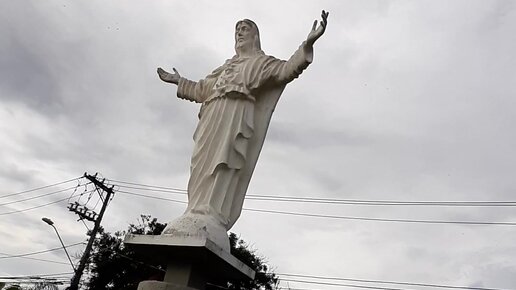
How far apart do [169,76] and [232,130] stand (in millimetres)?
1565

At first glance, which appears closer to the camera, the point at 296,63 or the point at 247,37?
the point at 296,63

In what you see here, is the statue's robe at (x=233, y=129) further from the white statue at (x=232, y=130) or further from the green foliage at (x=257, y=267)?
the green foliage at (x=257, y=267)

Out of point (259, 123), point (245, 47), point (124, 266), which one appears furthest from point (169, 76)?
point (124, 266)

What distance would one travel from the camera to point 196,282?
4.27 metres

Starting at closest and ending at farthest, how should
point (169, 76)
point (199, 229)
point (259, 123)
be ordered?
point (199, 229)
point (259, 123)
point (169, 76)

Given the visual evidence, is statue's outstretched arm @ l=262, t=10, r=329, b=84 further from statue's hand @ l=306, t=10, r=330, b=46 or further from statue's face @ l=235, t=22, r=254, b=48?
statue's face @ l=235, t=22, r=254, b=48

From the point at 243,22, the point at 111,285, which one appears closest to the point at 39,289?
the point at 111,285

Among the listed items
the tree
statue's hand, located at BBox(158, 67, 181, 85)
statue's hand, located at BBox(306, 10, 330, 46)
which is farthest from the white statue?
the tree

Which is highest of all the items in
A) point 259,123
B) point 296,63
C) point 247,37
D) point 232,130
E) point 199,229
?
point 247,37

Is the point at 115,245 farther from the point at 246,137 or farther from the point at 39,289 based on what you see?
the point at 246,137

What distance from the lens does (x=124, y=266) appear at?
725 inches

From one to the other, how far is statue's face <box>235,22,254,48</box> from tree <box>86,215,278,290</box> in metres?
12.7

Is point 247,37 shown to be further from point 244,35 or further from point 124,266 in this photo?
point 124,266

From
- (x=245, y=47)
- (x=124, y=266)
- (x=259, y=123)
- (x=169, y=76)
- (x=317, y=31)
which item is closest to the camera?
(x=317, y=31)
